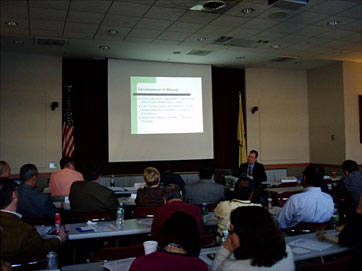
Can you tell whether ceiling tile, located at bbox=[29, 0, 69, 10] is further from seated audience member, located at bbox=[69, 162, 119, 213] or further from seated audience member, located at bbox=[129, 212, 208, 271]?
seated audience member, located at bbox=[129, 212, 208, 271]

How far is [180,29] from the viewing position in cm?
722

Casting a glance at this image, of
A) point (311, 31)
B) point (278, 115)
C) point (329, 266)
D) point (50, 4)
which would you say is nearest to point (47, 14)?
point (50, 4)

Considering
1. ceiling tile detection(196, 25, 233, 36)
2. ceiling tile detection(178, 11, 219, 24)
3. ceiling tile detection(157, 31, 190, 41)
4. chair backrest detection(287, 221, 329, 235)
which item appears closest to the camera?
chair backrest detection(287, 221, 329, 235)

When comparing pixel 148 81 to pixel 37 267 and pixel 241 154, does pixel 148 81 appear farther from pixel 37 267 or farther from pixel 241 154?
pixel 37 267

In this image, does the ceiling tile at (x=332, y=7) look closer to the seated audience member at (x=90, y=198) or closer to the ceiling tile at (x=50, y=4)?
the ceiling tile at (x=50, y=4)

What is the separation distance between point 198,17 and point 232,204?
4.23 m

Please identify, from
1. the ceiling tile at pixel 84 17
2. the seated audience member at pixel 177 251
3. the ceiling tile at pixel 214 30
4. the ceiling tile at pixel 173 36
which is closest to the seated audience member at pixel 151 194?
the seated audience member at pixel 177 251

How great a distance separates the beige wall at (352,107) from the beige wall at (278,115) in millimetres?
1627

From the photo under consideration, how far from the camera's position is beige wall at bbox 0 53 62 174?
29.0 feet

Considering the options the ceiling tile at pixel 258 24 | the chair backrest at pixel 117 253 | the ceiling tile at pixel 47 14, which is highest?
the ceiling tile at pixel 47 14

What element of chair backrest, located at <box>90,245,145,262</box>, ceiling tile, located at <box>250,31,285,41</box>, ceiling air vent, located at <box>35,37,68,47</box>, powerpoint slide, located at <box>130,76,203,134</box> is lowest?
chair backrest, located at <box>90,245,145,262</box>

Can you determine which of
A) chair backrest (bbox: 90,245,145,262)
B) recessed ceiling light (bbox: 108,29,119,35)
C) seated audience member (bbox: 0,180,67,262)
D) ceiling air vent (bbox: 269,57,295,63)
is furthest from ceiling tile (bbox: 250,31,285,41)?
seated audience member (bbox: 0,180,67,262)

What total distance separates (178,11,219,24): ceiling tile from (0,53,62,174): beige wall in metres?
4.23

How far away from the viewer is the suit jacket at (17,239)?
2.47m
